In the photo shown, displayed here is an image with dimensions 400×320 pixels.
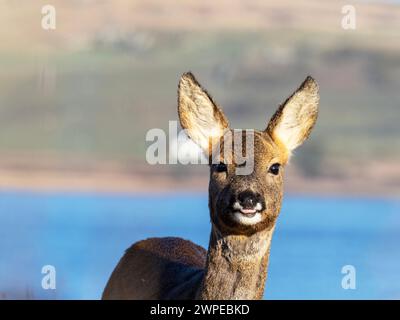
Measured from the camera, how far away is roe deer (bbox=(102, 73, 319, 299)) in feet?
36.2

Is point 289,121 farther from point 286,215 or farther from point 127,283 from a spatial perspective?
point 286,215

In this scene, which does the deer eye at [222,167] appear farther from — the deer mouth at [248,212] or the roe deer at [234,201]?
the deer mouth at [248,212]

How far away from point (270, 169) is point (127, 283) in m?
1.96

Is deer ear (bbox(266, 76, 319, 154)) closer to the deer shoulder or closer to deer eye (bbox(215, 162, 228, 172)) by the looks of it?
deer eye (bbox(215, 162, 228, 172))

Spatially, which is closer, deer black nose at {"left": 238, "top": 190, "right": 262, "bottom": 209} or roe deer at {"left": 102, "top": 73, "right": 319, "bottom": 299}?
deer black nose at {"left": 238, "top": 190, "right": 262, "bottom": 209}

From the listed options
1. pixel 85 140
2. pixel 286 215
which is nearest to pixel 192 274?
pixel 85 140

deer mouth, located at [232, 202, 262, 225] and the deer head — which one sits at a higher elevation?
the deer head

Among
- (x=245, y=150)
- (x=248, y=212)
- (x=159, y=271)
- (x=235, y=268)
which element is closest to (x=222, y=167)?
(x=245, y=150)

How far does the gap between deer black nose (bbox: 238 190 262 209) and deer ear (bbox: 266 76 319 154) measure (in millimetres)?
761

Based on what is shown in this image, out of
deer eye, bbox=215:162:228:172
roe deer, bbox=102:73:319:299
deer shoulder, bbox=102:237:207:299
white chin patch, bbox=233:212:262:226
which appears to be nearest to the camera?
white chin patch, bbox=233:212:262:226

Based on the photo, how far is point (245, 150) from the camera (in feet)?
37.2

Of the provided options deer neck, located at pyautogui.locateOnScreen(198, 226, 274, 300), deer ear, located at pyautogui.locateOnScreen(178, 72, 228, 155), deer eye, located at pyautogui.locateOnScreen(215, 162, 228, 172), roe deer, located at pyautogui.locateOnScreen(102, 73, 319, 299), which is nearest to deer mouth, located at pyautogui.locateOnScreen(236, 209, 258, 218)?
roe deer, located at pyautogui.locateOnScreen(102, 73, 319, 299)

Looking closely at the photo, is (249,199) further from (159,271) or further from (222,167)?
(159,271)

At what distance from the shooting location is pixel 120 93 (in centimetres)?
3403
